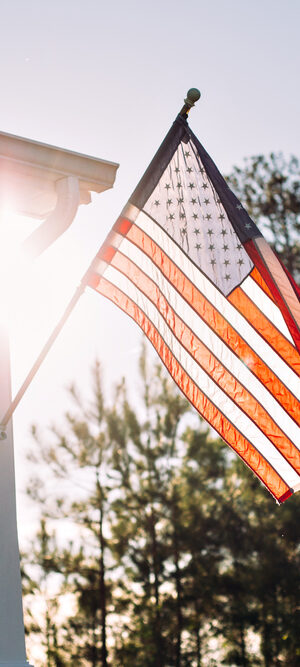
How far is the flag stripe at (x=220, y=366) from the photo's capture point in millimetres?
5438

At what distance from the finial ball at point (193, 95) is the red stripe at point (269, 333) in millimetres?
1258

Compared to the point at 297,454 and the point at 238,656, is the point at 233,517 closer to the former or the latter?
the point at 238,656

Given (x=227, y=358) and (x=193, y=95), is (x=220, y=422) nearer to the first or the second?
(x=227, y=358)

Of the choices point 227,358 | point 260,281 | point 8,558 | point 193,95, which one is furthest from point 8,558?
point 193,95

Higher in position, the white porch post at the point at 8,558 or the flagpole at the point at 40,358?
the flagpole at the point at 40,358

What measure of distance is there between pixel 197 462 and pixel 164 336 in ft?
61.1

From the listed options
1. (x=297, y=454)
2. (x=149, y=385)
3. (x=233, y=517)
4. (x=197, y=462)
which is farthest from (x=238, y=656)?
(x=297, y=454)

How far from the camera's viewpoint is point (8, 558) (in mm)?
4469

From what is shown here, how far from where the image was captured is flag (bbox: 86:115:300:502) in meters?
5.09

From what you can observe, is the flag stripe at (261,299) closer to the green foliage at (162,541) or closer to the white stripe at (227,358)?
the white stripe at (227,358)

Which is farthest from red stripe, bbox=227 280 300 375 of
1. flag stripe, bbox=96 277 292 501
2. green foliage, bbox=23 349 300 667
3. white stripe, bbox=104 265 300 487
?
green foliage, bbox=23 349 300 667

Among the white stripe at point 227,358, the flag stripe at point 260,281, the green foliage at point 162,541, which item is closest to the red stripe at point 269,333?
the flag stripe at point 260,281

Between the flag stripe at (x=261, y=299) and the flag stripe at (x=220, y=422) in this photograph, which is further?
the flag stripe at (x=220, y=422)

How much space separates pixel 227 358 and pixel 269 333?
1.11 feet
